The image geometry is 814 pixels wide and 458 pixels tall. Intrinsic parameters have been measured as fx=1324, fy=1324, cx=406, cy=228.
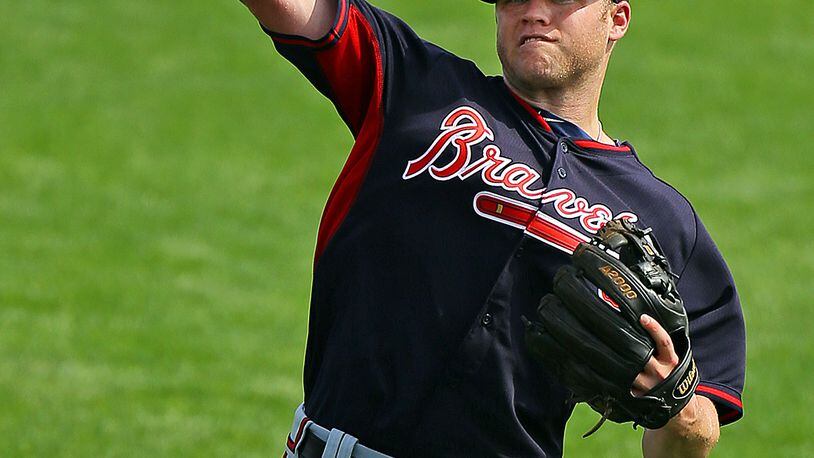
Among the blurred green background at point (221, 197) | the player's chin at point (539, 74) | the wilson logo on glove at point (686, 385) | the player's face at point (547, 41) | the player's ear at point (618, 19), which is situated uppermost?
the player's ear at point (618, 19)

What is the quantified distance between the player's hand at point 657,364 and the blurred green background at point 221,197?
390cm

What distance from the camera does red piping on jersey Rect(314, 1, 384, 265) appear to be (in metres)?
3.25

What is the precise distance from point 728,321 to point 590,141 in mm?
583

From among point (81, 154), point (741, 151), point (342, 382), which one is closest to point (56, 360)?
point (81, 154)

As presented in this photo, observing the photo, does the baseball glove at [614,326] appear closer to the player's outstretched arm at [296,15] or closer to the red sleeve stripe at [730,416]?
the red sleeve stripe at [730,416]

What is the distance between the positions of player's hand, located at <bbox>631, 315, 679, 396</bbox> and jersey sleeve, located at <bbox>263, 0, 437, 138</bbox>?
2.89ft

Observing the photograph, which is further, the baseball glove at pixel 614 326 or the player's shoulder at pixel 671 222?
the player's shoulder at pixel 671 222

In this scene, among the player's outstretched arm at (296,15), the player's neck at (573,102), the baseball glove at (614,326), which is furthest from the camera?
the player's neck at (573,102)

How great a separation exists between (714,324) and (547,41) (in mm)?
838

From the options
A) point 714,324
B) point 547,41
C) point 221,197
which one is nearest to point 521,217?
point 547,41

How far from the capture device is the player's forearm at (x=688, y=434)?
10.5 feet

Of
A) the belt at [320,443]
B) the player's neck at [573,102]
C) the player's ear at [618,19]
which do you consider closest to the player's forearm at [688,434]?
the belt at [320,443]

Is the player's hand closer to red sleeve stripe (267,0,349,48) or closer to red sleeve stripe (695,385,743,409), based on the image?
red sleeve stripe (695,385,743,409)

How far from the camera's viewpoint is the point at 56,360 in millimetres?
7578
